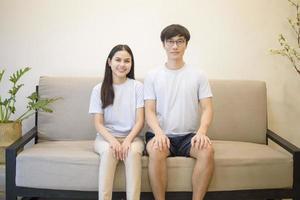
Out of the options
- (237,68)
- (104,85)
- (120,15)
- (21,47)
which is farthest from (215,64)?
(21,47)

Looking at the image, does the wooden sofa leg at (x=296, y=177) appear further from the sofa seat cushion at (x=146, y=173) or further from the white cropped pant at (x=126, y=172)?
the white cropped pant at (x=126, y=172)

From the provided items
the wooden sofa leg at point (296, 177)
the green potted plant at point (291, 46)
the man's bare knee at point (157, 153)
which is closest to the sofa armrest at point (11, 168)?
the man's bare knee at point (157, 153)

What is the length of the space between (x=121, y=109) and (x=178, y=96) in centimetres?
36

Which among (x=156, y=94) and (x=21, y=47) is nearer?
(x=156, y=94)

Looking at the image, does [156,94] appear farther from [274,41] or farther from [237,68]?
[274,41]

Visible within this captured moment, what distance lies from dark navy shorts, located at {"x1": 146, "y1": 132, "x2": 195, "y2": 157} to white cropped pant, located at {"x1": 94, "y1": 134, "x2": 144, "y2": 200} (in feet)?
0.74

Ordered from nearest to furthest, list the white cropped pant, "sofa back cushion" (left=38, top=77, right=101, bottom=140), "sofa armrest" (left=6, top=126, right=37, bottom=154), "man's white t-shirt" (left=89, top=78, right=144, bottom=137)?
the white cropped pant
"sofa armrest" (left=6, top=126, right=37, bottom=154)
"man's white t-shirt" (left=89, top=78, right=144, bottom=137)
"sofa back cushion" (left=38, top=77, right=101, bottom=140)

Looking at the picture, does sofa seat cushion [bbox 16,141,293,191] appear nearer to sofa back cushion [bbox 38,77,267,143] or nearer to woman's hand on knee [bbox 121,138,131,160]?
woman's hand on knee [bbox 121,138,131,160]

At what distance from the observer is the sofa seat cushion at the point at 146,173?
2.10 m

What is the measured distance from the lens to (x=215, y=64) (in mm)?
2998

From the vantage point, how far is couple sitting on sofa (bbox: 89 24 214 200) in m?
2.13

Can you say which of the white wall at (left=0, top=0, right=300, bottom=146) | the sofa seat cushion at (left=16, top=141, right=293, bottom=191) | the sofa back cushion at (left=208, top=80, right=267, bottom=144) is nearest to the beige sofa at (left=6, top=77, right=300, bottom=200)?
the sofa seat cushion at (left=16, top=141, right=293, bottom=191)

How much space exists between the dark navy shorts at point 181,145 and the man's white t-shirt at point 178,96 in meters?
0.03

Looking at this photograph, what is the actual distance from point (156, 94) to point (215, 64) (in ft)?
2.89
